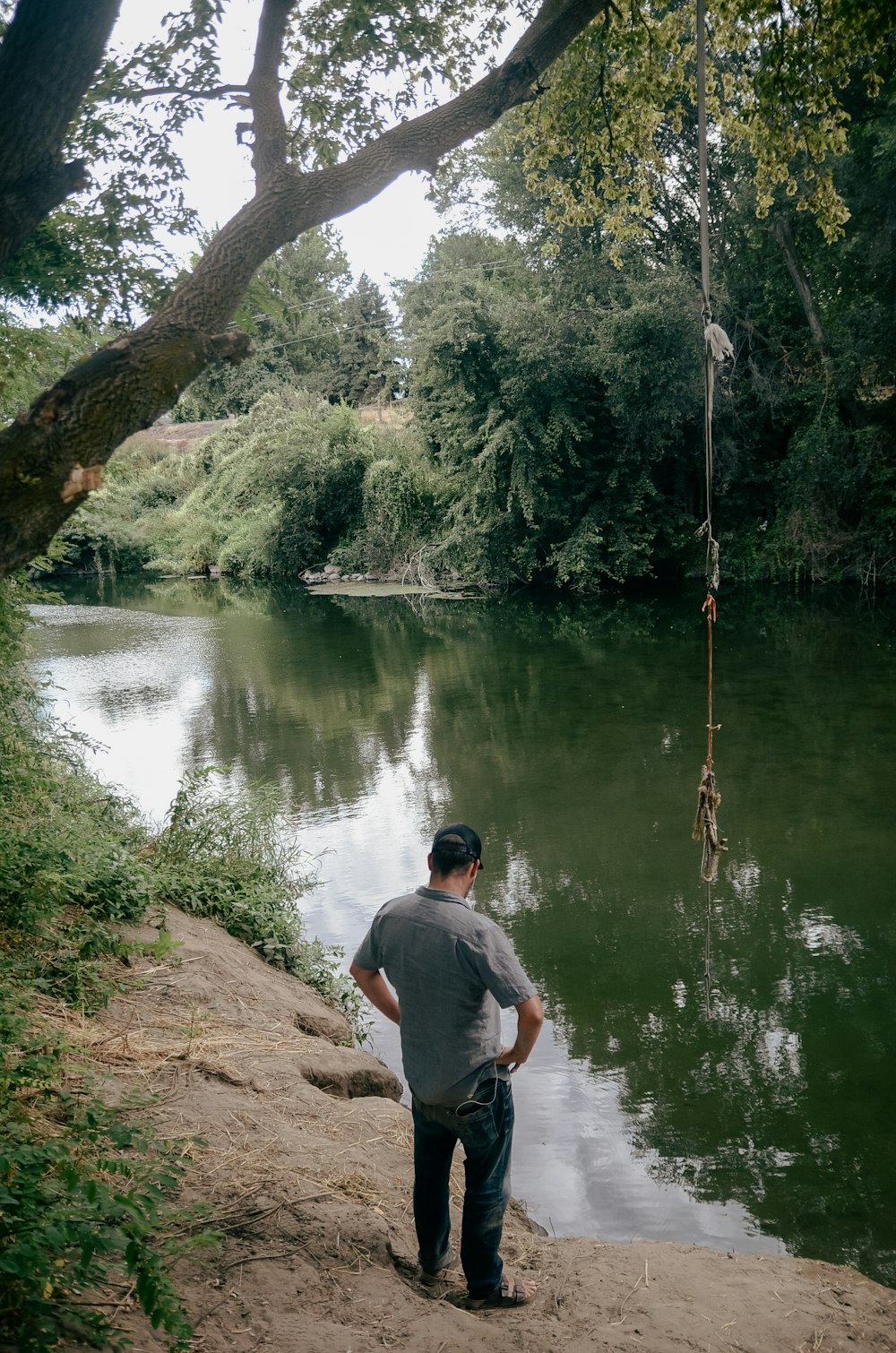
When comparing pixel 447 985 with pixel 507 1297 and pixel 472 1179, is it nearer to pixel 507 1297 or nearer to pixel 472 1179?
pixel 472 1179

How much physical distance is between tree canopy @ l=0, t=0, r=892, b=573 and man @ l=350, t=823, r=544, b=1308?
1702 millimetres

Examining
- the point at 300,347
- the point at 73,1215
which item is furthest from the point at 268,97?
the point at 300,347

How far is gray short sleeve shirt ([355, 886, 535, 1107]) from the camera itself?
3.31m

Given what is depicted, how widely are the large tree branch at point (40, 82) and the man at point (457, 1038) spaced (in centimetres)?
258

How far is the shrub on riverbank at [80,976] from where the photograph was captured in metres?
2.70

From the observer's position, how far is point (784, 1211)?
16.5 feet

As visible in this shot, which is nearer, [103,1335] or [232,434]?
[103,1335]

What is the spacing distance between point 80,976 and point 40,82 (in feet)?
12.3

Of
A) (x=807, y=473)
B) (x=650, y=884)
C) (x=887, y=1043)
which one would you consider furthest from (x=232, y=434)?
(x=887, y=1043)

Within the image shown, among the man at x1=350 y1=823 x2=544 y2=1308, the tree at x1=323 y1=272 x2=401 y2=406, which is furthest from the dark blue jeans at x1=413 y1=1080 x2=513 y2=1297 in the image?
the tree at x1=323 y1=272 x2=401 y2=406

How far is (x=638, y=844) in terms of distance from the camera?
32.1 feet

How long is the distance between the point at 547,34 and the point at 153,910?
16.5 ft

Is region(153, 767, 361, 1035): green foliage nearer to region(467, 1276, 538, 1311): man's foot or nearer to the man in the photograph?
region(467, 1276, 538, 1311): man's foot

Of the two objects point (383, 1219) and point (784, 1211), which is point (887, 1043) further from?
point (383, 1219)
